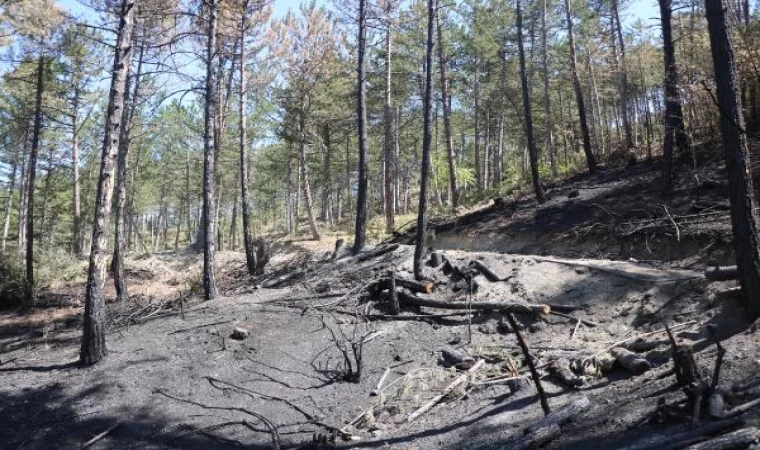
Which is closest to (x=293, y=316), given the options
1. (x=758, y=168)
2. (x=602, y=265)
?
(x=602, y=265)

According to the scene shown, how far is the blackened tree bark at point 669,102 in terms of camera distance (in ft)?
39.8

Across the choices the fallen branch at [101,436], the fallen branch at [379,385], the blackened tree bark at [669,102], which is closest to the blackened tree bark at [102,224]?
the fallen branch at [101,436]

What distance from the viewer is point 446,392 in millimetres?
6664

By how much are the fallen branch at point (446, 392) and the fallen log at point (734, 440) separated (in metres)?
3.42

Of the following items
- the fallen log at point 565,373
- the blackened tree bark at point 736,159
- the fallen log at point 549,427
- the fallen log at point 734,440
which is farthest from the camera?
the fallen log at point 565,373

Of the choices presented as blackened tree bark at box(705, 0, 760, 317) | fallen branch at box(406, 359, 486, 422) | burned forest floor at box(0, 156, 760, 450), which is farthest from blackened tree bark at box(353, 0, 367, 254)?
blackened tree bark at box(705, 0, 760, 317)

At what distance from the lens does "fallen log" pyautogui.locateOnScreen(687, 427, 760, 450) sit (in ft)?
11.0

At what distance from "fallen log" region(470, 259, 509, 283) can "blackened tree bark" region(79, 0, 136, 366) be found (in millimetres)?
6887

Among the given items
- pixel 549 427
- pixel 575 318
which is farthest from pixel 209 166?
pixel 549 427

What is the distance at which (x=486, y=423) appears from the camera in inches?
222

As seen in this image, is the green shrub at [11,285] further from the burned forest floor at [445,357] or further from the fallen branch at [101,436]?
the fallen branch at [101,436]

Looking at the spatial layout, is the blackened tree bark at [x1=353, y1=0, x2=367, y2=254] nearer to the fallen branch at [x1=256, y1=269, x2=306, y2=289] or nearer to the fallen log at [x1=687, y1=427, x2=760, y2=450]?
the fallen branch at [x1=256, y1=269, x2=306, y2=289]

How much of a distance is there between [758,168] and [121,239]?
16310 millimetres

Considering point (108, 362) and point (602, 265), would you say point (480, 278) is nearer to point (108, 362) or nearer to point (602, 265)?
point (602, 265)
